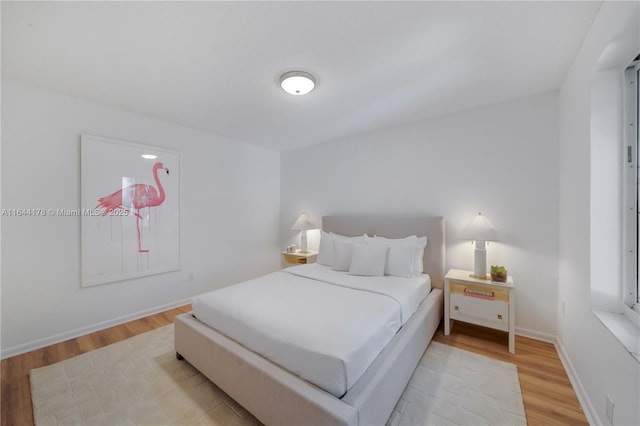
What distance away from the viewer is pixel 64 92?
7.74 ft

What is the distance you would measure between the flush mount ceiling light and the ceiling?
52 mm

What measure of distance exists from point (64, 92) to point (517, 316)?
16.3 feet

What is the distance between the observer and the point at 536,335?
238cm

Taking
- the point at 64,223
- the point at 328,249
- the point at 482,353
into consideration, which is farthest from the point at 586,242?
the point at 64,223

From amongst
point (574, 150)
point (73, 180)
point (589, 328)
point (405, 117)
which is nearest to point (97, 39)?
point (73, 180)

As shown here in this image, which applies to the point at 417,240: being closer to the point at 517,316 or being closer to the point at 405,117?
the point at 517,316

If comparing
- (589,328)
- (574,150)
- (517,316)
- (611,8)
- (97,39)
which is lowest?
(517,316)

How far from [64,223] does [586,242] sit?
4330 millimetres

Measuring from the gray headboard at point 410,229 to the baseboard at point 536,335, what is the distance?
2.61ft

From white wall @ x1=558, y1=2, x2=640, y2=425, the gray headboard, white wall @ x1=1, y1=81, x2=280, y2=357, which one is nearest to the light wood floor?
white wall @ x1=558, y1=2, x2=640, y2=425

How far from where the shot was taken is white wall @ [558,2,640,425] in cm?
117

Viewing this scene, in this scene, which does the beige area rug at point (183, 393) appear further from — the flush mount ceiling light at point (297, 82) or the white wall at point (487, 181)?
the flush mount ceiling light at point (297, 82)

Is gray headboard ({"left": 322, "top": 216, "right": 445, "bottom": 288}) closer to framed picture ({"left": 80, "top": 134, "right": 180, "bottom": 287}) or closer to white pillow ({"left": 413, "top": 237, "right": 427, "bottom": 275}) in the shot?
white pillow ({"left": 413, "top": 237, "right": 427, "bottom": 275})

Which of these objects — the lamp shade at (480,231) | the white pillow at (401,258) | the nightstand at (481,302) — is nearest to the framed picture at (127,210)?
the white pillow at (401,258)
